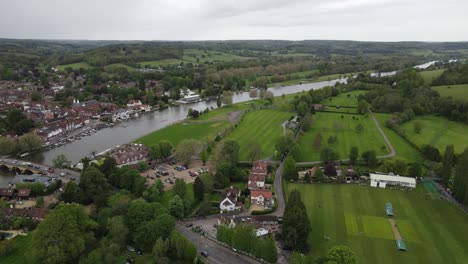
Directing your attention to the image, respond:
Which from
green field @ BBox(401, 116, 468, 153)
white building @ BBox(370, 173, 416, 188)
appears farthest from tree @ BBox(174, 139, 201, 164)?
green field @ BBox(401, 116, 468, 153)

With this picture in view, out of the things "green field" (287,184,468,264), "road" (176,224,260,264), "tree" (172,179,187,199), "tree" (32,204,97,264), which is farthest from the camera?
"tree" (172,179,187,199)

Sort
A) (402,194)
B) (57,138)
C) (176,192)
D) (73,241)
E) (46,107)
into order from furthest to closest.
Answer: (46,107), (57,138), (402,194), (176,192), (73,241)

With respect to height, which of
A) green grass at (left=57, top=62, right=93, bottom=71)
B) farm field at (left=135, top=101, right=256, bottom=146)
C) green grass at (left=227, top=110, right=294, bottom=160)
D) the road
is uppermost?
green grass at (left=57, top=62, right=93, bottom=71)

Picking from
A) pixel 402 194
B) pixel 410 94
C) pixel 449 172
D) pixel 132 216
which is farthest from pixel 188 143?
pixel 410 94

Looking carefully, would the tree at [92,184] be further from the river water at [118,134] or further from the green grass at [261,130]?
the green grass at [261,130]

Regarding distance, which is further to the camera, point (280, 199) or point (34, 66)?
point (34, 66)

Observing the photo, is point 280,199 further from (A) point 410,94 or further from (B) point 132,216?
(A) point 410,94

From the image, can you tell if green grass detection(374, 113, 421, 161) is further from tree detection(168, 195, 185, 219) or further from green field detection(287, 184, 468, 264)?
tree detection(168, 195, 185, 219)

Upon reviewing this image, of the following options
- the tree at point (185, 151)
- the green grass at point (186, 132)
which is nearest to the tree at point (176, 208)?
the tree at point (185, 151)
